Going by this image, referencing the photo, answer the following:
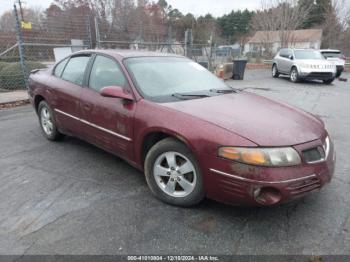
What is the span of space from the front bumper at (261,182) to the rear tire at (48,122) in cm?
303

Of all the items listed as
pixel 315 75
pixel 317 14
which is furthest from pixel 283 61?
pixel 317 14

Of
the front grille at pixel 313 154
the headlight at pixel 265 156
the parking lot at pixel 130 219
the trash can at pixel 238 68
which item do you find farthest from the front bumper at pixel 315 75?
the headlight at pixel 265 156

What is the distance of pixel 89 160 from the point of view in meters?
4.23

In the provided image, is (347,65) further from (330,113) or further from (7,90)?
(7,90)

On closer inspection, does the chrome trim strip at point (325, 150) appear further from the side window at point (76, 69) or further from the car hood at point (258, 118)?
the side window at point (76, 69)

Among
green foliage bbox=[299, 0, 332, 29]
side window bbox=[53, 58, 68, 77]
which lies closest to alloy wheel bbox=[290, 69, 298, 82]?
side window bbox=[53, 58, 68, 77]

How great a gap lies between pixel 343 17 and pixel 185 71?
3400 cm

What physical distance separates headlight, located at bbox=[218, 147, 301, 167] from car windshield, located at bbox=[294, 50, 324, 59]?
13674 mm

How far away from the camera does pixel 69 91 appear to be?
13.9 feet

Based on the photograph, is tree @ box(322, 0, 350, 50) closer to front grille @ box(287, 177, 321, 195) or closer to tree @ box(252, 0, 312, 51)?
tree @ box(252, 0, 312, 51)

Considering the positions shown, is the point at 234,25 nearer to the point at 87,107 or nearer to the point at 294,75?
the point at 294,75

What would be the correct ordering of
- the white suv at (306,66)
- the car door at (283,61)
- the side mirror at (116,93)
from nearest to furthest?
the side mirror at (116,93) < the white suv at (306,66) < the car door at (283,61)

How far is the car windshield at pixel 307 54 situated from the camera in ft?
48.2

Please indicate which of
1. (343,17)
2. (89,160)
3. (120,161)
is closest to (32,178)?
(89,160)
